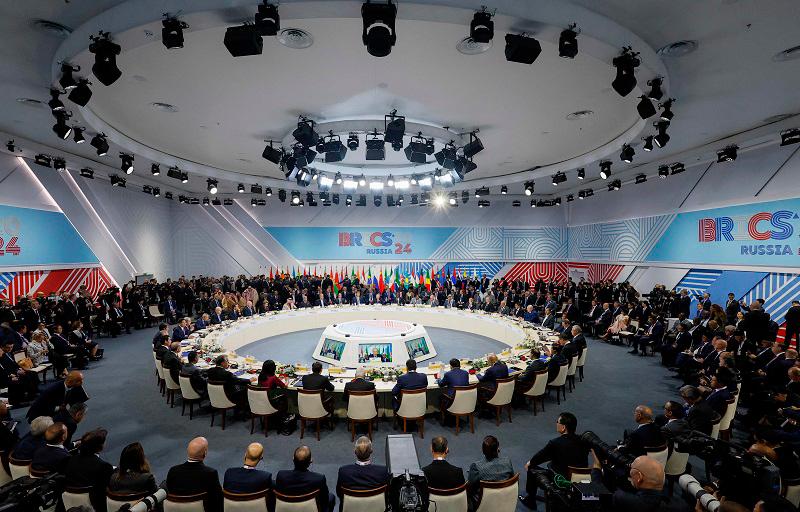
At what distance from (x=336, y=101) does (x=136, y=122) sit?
184 inches

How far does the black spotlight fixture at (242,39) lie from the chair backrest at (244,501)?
4169 mm

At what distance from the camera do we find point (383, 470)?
3537 mm

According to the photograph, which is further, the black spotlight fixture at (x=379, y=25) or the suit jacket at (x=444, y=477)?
the black spotlight fixture at (x=379, y=25)

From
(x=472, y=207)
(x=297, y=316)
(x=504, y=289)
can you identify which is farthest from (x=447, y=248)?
(x=297, y=316)

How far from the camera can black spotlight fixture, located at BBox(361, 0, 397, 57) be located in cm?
360

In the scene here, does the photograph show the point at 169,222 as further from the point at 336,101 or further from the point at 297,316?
the point at 336,101

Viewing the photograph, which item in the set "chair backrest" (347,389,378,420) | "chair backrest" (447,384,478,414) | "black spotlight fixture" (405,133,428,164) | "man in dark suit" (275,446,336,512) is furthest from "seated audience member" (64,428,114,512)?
"black spotlight fixture" (405,133,428,164)

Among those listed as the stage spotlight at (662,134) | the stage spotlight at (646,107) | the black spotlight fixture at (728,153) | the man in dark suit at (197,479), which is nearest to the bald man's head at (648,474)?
the man in dark suit at (197,479)

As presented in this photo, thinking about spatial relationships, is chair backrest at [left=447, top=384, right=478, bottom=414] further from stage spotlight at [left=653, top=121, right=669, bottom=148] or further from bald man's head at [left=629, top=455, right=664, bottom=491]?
stage spotlight at [left=653, top=121, right=669, bottom=148]

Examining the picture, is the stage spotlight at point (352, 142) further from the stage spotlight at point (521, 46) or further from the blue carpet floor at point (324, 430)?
the blue carpet floor at point (324, 430)

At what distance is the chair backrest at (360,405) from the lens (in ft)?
18.5

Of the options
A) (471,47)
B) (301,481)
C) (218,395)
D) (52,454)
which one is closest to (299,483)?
(301,481)

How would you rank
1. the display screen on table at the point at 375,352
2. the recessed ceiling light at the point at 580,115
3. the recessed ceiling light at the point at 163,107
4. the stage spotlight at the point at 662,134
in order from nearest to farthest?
1. the stage spotlight at the point at 662,134
2. the recessed ceiling light at the point at 163,107
3. the recessed ceiling light at the point at 580,115
4. the display screen on table at the point at 375,352

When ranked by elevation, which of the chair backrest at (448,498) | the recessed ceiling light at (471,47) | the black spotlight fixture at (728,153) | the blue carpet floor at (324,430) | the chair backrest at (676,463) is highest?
the recessed ceiling light at (471,47)
